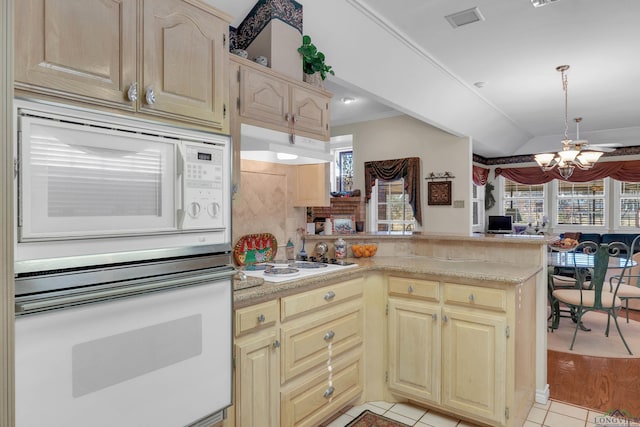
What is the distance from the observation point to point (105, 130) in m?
1.12

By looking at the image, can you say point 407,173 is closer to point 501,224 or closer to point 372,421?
point 501,224

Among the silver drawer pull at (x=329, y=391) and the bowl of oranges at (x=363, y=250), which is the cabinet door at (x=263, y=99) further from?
the silver drawer pull at (x=329, y=391)

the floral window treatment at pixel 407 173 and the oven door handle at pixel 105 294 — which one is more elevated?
the floral window treatment at pixel 407 173

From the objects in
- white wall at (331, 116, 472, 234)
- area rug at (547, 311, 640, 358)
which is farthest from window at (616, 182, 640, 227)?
white wall at (331, 116, 472, 234)

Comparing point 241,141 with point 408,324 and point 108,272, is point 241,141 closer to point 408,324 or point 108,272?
point 108,272

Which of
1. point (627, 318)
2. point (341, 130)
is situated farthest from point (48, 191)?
point (341, 130)

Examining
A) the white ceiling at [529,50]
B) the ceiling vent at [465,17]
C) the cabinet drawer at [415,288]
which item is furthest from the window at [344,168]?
the cabinet drawer at [415,288]

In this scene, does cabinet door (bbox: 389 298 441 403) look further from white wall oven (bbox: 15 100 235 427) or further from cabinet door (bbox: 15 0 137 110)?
cabinet door (bbox: 15 0 137 110)

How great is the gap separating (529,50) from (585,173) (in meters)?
5.11

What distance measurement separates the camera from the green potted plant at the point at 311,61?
2408mm

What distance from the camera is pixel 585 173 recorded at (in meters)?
7.48

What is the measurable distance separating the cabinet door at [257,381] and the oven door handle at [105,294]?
51 centimetres

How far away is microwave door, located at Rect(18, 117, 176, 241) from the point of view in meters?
0.97

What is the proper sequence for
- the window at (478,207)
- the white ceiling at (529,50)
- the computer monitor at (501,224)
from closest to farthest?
the white ceiling at (529,50), the computer monitor at (501,224), the window at (478,207)
